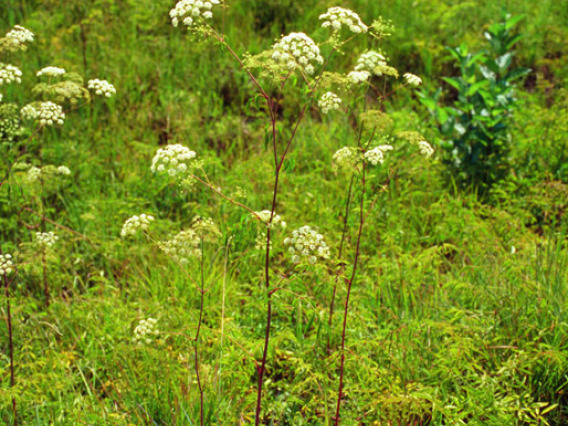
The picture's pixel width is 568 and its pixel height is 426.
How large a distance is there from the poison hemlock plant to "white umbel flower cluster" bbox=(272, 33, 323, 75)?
275 cm

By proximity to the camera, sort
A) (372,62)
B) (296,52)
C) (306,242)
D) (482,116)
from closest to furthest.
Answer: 1. (296,52)
2. (306,242)
3. (372,62)
4. (482,116)

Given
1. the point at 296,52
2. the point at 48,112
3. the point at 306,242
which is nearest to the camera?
the point at 296,52

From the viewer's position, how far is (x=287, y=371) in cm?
285

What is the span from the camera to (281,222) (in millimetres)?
2107

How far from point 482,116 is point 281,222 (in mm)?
2929

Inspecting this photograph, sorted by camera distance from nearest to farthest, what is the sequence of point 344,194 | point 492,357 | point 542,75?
point 492,357
point 344,194
point 542,75

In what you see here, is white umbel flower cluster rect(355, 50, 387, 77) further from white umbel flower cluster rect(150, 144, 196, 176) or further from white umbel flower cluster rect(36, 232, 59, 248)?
white umbel flower cluster rect(36, 232, 59, 248)

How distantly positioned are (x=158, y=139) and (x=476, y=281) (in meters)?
3.05

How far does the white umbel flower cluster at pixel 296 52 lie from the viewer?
1902mm

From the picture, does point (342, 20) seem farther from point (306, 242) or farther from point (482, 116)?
point (482, 116)

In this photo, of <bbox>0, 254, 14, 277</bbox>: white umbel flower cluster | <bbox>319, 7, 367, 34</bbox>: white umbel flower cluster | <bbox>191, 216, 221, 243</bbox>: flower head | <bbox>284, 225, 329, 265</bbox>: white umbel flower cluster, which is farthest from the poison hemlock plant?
<bbox>0, 254, 14, 277</bbox>: white umbel flower cluster

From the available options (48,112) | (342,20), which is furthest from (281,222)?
(48,112)

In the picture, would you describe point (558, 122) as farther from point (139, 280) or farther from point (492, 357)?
point (139, 280)

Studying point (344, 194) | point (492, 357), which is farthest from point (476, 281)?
point (344, 194)
